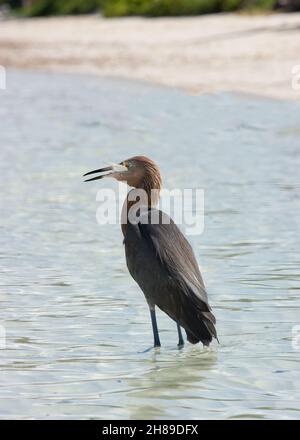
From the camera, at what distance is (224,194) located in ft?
43.4

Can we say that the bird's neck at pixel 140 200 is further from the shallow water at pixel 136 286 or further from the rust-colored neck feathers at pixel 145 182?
the shallow water at pixel 136 286

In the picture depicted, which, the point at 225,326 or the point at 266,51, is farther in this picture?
the point at 266,51

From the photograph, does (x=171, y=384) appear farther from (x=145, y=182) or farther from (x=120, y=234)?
(x=120, y=234)

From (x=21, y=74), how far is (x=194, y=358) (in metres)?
22.8

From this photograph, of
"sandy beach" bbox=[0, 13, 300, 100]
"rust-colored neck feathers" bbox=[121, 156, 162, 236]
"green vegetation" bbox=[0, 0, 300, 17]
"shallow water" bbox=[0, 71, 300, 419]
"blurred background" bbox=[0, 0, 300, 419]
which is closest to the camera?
"shallow water" bbox=[0, 71, 300, 419]

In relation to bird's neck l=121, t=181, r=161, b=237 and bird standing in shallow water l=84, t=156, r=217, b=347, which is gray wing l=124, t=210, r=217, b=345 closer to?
bird standing in shallow water l=84, t=156, r=217, b=347

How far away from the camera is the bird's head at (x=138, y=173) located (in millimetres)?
7400

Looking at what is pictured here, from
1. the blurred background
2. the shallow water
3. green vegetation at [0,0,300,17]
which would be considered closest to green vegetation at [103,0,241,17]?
green vegetation at [0,0,300,17]

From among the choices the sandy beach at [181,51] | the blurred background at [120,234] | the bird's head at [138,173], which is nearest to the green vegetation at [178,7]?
the sandy beach at [181,51]

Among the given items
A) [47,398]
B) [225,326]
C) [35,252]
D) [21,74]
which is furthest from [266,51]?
[47,398]

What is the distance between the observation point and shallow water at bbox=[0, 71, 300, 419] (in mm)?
6488

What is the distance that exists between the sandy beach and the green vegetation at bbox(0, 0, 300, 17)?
2.21 feet

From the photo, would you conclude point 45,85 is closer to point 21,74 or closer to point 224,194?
point 21,74

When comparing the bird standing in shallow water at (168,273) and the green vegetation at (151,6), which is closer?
the bird standing in shallow water at (168,273)
